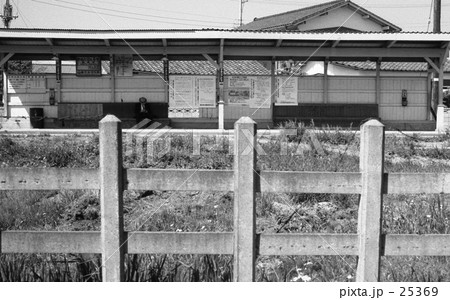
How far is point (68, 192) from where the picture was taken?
389 inches

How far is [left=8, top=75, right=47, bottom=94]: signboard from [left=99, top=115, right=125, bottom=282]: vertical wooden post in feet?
56.9

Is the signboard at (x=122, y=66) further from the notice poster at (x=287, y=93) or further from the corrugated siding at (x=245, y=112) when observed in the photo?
the notice poster at (x=287, y=93)

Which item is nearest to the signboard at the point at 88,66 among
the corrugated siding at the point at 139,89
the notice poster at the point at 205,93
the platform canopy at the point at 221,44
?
the platform canopy at the point at 221,44

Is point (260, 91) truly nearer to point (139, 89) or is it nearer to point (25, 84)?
point (139, 89)

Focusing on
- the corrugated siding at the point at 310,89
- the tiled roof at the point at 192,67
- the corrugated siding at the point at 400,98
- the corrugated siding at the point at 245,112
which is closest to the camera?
the corrugated siding at the point at 245,112

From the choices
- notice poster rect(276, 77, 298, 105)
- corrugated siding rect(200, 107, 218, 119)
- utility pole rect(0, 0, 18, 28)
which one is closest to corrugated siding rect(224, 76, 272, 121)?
corrugated siding rect(200, 107, 218, 119)

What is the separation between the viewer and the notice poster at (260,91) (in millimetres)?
20969

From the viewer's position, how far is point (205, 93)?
68.8 ft

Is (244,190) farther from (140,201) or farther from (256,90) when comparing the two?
(256,90)

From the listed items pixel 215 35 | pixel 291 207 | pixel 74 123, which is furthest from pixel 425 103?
pixel 291 207

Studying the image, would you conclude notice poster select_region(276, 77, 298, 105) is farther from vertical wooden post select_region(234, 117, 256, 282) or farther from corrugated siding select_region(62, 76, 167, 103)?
vertical wooden post select_region(234, 117, 256, 282)

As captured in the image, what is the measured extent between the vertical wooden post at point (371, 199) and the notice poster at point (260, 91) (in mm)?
16448

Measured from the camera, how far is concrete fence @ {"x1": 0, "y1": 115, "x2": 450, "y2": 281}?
452 centimetres

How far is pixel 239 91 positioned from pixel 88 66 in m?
5.16
